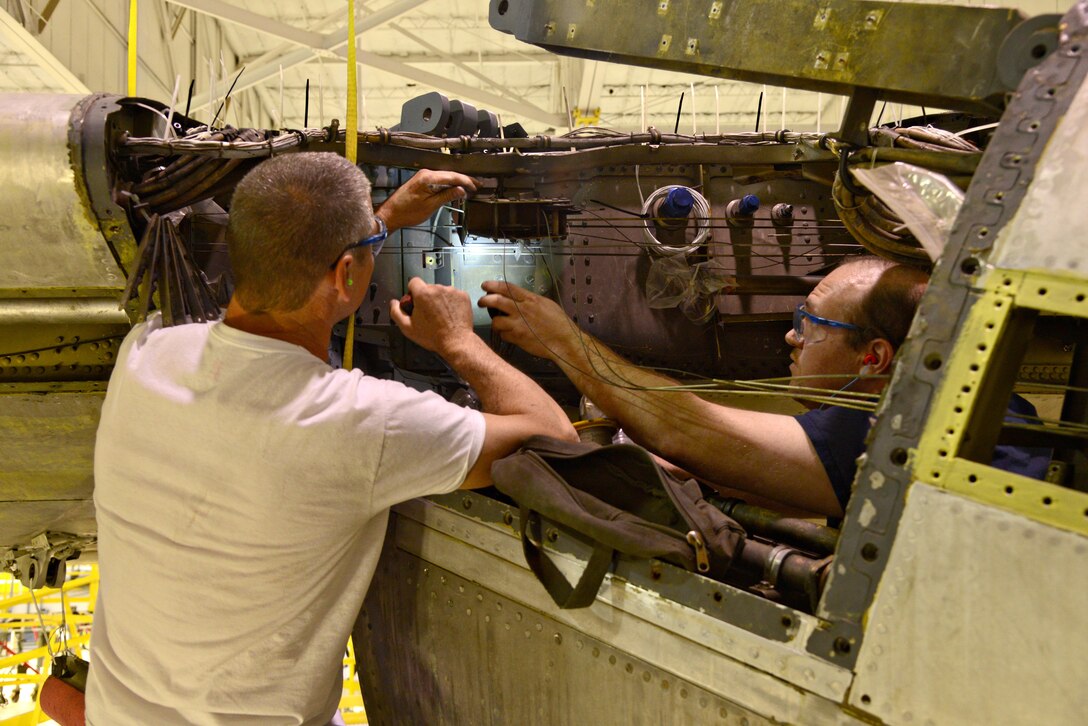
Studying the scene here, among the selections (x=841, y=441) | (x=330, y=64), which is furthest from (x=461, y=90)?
(x=841, y=441)

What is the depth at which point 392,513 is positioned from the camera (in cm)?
260

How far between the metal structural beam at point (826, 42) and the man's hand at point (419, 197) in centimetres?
52

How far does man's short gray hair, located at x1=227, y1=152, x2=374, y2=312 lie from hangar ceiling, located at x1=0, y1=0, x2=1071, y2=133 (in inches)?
193

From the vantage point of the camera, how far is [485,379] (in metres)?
2.43

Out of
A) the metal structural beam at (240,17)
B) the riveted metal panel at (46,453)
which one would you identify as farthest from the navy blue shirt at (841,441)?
the metal structural beam at (240,17)

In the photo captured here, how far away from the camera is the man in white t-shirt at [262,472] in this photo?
6.23 ft

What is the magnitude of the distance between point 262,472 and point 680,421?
4.39ft

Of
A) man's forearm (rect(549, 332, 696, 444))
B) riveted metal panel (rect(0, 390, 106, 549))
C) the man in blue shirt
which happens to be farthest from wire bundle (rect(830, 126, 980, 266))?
riveted metal panel (rect(0, 390, 106, 549))

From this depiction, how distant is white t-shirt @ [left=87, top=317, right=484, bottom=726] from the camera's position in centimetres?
189

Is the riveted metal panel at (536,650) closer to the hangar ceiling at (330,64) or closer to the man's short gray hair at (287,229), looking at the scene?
the man's short gray hair at (287,229)

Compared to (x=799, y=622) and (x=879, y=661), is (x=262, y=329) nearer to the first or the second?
(x=799, y=622)

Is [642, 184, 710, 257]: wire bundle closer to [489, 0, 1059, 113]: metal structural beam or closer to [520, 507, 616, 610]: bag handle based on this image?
[489, 0, 1059, 113]: metal structural beam

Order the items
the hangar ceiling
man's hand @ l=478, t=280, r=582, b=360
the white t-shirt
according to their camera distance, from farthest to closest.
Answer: the hangar ceiling, man's hand @ l=478, t=280, r=582, b=360, the white t-shirt

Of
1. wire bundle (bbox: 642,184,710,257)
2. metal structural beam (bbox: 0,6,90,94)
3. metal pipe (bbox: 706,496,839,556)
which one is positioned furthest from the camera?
metal structural beam (bbox: 0,6,90,94)
